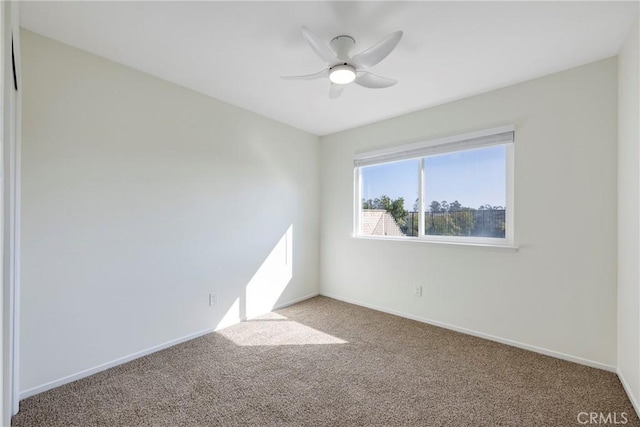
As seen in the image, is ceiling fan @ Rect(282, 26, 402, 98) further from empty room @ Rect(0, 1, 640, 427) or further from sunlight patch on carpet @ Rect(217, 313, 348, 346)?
sunlight patch on carpet @ Rect(217, 313, 348, 346)

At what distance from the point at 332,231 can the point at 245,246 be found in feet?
4.35

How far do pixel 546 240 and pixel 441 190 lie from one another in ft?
3.47

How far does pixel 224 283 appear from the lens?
10.1 feet

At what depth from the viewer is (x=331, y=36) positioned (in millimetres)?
1995

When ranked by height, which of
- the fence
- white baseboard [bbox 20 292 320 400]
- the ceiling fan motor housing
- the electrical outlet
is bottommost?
white baseboard [bbox 20 292 320 400]

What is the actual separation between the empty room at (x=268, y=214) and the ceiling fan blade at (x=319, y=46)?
0.05ft

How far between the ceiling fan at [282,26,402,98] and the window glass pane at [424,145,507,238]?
1.37 metres

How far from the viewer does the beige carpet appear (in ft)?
5.83

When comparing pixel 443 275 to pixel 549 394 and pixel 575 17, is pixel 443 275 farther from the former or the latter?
pixel 575 17

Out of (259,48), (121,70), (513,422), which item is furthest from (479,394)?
(121,70)

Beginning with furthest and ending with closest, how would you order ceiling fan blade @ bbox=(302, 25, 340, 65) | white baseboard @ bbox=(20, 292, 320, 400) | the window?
1. the window
2. white baseboard @ bbox=(20, 292, 320, 400)
3. ceiling fan blade @ bbox=(302, 25, 340, 65)

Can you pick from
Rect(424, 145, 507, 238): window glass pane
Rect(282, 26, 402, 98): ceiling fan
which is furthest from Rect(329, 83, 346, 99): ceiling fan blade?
Rect(424, 145, 507, 238): window glass pane

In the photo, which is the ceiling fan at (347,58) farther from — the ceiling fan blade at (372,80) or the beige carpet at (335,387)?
the beige carpet at (335,387)

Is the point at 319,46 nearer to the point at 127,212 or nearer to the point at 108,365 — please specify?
the point at 127,212
